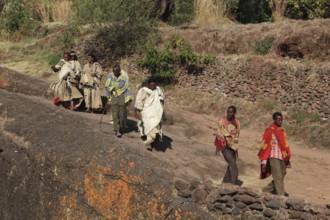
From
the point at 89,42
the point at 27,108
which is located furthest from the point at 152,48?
the point at 27,108

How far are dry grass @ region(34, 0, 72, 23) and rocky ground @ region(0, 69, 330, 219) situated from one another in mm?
15839

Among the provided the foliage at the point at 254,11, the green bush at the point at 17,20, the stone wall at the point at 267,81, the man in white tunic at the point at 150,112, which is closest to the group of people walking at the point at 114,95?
the man in white tunic at the point at 150,112

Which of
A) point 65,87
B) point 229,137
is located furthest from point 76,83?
point 229,137

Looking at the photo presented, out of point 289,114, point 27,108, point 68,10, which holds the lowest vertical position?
point 289,114

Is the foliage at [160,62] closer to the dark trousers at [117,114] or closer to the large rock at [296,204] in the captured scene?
the dark trousers at [117,114]

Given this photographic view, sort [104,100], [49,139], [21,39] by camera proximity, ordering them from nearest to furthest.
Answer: [49,139] < [104,100] < [21,39]

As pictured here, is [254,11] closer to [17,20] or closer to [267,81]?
[267,81]

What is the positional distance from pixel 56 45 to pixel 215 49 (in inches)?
314

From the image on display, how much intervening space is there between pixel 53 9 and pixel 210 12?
922 cm

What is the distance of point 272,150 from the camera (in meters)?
6.84

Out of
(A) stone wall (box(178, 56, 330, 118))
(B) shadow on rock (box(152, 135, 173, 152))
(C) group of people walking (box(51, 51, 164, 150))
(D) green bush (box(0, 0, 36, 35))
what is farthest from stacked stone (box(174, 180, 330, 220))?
(D) green bush (box(0, 0, 36, 35))

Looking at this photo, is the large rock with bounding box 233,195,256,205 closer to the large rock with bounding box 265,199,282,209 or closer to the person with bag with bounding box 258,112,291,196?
the large rock with bounding box 265,199,282,209

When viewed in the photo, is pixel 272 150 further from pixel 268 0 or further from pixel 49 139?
pixel 268 0

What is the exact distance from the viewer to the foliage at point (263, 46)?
51.9 ft
